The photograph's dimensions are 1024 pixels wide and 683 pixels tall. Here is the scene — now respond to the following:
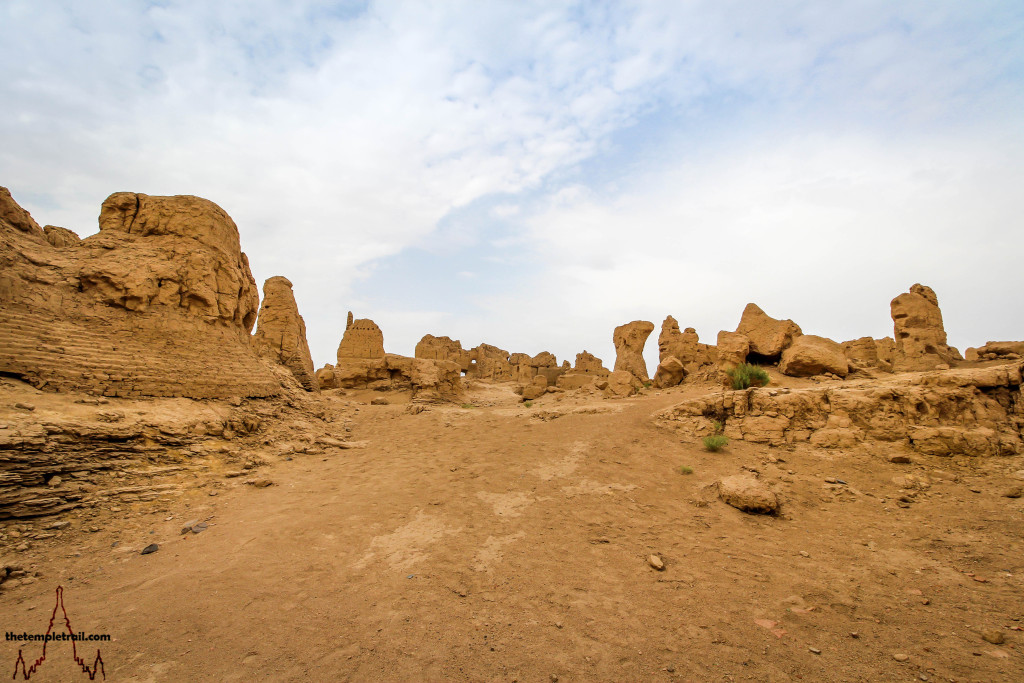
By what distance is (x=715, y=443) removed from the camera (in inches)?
Result: 290

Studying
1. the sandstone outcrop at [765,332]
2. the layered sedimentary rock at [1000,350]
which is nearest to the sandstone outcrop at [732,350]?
the sandstone outcrop at [765,332]

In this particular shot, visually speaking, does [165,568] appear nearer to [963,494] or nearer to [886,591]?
[886,591]

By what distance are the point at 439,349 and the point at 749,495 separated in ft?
84.5

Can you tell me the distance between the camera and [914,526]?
480 centimetres

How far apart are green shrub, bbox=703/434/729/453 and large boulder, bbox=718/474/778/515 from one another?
1.38 meters

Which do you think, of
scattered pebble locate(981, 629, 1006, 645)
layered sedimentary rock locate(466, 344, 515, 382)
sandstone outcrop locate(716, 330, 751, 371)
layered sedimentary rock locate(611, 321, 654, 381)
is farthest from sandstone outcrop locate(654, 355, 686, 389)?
layered sedimentary rock locate(466, 344, 515, 382)

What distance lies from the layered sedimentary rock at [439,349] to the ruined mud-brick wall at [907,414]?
22123 mm

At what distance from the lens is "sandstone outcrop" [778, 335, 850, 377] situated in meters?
9.96

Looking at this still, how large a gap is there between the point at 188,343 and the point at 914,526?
1235 centimetres

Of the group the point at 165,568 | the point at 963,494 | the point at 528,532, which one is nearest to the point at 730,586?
the point at 528,532

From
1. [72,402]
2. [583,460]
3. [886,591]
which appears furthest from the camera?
[583,460]

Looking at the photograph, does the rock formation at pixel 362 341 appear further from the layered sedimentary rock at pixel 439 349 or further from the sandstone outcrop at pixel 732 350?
the sandstone outcrop at pixel 732 350

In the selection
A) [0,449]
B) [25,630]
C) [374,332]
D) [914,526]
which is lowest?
[25,630]

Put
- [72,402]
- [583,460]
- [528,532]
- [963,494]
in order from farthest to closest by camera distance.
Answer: [583,460] < [72,402] < [528,532] < [963,494]
